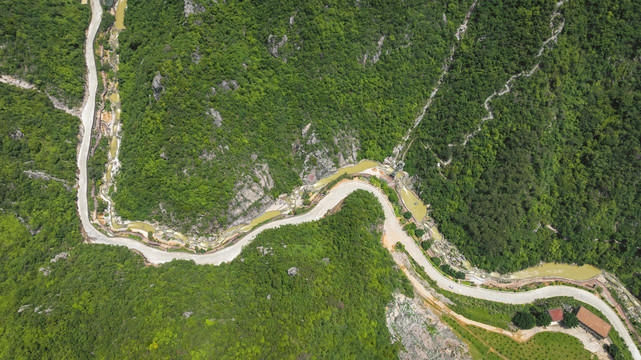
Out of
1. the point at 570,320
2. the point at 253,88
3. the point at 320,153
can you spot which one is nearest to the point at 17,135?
the point at 253,88

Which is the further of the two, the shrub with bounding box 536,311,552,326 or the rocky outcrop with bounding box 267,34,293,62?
the rocky outcrop with bounding box 267,34,293,62

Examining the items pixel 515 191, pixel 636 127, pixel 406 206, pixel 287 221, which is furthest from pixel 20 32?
pixel 636 127

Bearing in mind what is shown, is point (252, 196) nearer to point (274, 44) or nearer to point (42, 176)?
point (274, 44)

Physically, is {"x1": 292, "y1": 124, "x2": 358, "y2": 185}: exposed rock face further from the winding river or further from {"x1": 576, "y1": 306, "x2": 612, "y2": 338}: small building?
{"x1": 576, "y1": 306, "x2": 612, "y2": 338}: small building

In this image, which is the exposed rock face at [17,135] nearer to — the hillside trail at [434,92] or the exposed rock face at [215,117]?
the exposed rock face at [215,117]

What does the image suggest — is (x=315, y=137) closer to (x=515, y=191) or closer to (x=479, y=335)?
(x=515, y=191)

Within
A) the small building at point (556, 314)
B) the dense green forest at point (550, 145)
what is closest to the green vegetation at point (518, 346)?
the small building at point (556, 314)

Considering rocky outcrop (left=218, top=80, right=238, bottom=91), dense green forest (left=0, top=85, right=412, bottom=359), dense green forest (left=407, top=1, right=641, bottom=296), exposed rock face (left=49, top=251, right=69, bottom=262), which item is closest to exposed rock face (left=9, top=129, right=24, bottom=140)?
dense green forest (left=0, top=85, right=412, bottom=359)
